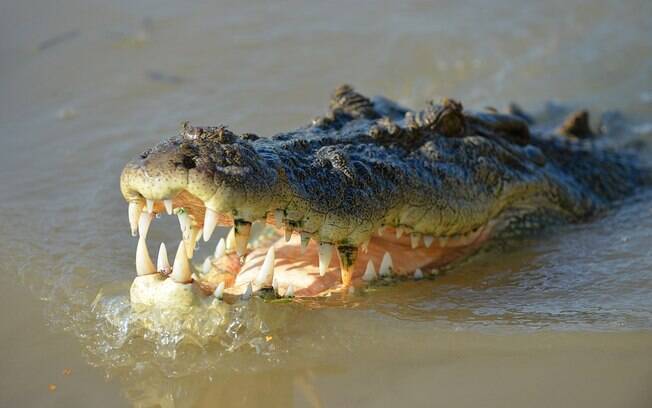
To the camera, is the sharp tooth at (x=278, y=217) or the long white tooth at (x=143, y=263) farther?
the long white tooth at (x=143, y=263)

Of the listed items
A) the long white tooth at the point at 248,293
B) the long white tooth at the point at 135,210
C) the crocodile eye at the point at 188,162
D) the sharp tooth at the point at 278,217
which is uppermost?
the crocodile eye at the point at 188,162

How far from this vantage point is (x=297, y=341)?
382 centimetres

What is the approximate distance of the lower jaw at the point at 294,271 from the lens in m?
3.76

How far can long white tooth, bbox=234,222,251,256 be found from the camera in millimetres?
3389

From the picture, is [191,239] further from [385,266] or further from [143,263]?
[385,266]

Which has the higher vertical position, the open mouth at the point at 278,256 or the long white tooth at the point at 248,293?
the open mouth at the point at 278,256

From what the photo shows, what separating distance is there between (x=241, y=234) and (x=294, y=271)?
3.23 feet

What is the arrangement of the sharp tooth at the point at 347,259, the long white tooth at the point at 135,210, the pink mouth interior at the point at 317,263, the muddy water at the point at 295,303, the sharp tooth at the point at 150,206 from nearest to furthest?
1. the sharp tooth at the point at 150,206
2. the long white tooth at the point at 135,210
3. the muddy water at the point at 295,303
4. the sharp tooth at the point at 347,259
5. the pink mouth interior at the point at 317,263

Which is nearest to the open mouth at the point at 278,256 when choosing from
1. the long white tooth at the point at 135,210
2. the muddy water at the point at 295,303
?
the long white tooth at the point at 135,210

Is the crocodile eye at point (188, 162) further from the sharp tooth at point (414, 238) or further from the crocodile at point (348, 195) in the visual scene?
the sharp tooth at point (414, 238)

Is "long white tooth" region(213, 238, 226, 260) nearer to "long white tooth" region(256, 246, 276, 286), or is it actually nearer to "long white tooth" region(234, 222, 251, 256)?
"long white tooth" region(256, 246, 276, 286)

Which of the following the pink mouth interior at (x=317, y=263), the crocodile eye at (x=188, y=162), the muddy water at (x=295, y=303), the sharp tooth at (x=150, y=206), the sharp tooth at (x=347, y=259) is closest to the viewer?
the crocodile eye at (x=188, y=162)

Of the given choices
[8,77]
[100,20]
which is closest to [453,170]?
[8,77]

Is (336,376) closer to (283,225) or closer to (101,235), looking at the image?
(283,225)
